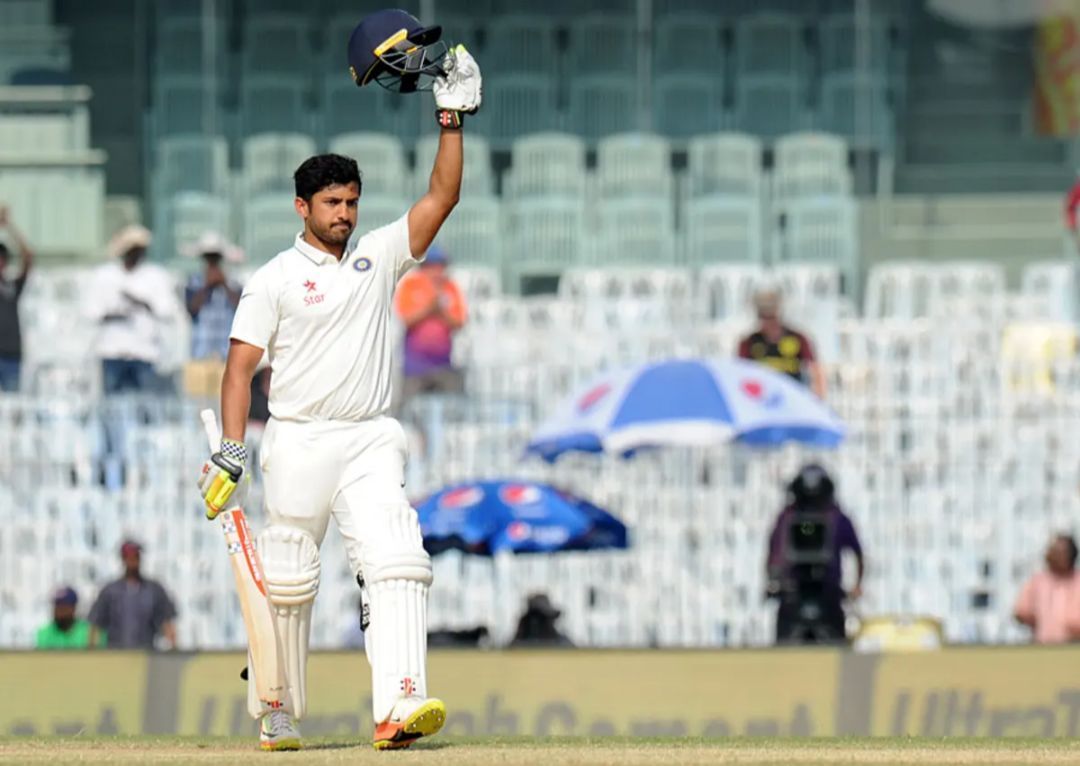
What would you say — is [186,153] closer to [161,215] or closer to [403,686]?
[161,215]

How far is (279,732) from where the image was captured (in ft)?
23.6

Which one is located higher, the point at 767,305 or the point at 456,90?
the point at 767,305

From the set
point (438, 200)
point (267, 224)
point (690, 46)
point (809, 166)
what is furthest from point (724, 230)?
point (438, 200)

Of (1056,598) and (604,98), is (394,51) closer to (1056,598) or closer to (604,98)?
(1056,598)

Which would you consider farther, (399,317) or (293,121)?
(293,121)

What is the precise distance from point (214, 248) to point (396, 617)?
367 inches

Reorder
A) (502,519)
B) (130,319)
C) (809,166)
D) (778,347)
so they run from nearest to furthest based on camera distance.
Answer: (502,519)
(778,347)
(130,319)
(809,166)

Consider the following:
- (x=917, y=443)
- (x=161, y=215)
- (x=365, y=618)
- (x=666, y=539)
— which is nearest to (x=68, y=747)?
(x=365, y=618)

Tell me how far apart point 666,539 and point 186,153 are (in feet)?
18.8

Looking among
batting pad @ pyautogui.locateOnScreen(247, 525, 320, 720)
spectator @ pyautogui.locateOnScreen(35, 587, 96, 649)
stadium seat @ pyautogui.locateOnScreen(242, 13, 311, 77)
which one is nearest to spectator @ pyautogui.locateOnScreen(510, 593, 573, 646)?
spectator @ pyautogui.locateOnScreen(35, 587, 96, 649)

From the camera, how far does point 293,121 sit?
19.2 meters

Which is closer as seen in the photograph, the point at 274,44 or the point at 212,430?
the point at 212,430

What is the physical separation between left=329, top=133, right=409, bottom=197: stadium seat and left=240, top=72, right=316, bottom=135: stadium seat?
0.33 m

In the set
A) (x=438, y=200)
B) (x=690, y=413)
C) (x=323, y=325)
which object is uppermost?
(x=438, y=200)
